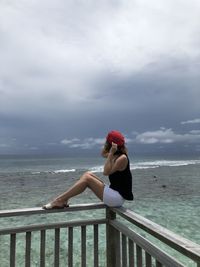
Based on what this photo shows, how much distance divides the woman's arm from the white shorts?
288 millimetres

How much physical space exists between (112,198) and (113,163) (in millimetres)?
519

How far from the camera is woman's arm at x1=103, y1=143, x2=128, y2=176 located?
173 inches

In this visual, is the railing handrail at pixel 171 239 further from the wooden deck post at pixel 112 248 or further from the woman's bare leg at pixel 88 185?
the woman's bare leg at pixel 88 185

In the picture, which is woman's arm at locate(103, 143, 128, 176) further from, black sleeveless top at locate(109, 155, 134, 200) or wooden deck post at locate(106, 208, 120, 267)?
Result: wooden deck post at locate(106, 208, 120, 267)

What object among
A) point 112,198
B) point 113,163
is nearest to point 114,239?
point 112,198

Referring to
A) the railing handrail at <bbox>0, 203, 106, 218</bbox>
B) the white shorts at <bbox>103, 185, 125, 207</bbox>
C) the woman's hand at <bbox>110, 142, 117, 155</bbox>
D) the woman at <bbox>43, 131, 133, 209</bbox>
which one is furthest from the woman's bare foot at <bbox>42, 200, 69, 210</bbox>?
the woman's hand at <bbox>110, 142, 117, 155</bbox>

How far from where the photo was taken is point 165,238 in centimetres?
270

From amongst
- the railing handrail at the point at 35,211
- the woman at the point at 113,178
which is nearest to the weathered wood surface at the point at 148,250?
the railing handrail at the point at 35,211

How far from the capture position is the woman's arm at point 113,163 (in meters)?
4.39

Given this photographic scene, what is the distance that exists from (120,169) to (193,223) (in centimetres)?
1147

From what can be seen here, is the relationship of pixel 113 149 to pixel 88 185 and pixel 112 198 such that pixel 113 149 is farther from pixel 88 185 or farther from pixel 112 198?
pixel 112 198

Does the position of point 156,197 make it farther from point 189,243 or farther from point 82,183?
point 189,243

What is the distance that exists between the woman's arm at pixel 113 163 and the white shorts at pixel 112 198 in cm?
29

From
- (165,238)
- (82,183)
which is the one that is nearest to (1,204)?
(82,183)
